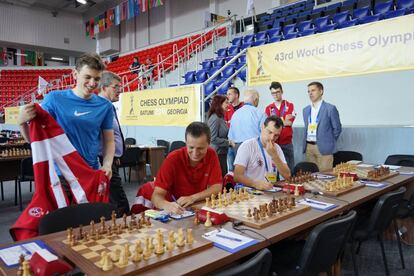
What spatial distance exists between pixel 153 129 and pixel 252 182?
17.8ft

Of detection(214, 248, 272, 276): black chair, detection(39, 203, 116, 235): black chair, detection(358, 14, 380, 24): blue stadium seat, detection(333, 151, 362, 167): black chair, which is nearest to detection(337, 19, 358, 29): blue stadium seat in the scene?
detection(358, 14, 380, 24): blue stadium seat

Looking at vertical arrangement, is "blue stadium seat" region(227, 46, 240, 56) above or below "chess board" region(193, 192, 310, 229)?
above

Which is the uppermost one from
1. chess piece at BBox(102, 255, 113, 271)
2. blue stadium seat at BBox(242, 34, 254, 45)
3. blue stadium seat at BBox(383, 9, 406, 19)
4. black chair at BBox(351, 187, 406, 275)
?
blue stadium seat at BBox(242, 34, 254, 45)

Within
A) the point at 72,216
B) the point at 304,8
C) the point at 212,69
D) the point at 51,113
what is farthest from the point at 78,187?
the point at 304,8

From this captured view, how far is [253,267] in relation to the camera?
1.13m

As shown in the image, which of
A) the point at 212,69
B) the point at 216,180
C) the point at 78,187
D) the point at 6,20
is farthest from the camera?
the point at 6,20

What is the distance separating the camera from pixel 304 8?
1006cm

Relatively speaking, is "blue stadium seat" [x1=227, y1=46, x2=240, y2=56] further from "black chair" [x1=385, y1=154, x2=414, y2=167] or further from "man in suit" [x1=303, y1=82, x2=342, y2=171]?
"black chair" [x1=385, y1=154, x2=414, y2=167]

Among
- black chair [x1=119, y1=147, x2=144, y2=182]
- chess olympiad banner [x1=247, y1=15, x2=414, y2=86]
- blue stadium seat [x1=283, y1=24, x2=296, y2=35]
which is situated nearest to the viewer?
chess olympiad banner [x1=247, y1=15, x2=414, y2=86]

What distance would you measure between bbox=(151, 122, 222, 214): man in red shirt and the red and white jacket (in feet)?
1.35

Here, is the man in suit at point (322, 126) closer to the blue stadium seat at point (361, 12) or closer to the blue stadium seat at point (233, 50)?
the blue stadium seat at point (361, 12)

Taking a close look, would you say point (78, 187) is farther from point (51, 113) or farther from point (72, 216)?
point (51, 113)

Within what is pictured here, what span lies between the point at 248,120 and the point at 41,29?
16.8m

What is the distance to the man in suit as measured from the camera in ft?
12.8
